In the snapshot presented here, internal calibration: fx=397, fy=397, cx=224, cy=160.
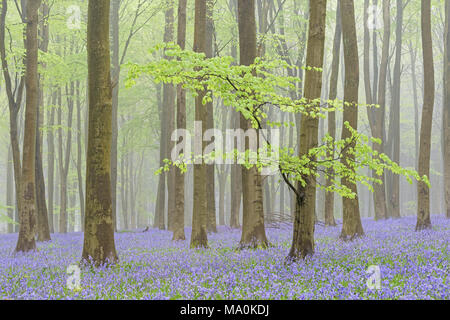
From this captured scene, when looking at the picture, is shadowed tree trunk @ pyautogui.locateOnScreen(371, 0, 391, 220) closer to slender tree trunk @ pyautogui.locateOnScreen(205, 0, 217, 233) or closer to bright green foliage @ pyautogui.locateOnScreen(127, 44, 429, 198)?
slender tree trunk @ pyautogui.locateOnScreen(205, 0, 217, 233)

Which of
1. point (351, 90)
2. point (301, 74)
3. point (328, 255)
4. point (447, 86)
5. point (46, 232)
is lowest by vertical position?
point (46, 232)

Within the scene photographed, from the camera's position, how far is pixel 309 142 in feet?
26.6

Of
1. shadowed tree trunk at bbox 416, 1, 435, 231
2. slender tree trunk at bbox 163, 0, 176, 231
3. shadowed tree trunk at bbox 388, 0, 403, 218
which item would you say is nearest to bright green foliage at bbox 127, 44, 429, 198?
shadowed tree trunk at bbox 416, 1, 435, 231

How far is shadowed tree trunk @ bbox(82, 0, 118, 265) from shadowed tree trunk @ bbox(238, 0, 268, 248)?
387 cm

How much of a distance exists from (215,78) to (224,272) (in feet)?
11.3

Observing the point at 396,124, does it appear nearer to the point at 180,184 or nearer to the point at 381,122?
the point at 381,122

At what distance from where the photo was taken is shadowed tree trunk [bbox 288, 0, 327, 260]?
316 inches

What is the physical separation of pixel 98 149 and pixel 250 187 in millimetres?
4415

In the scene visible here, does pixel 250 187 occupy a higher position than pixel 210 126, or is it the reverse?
pixel 210 126

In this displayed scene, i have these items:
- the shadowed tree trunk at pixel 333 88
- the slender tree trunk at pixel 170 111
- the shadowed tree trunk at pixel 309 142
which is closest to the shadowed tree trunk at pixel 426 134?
the shadowed tree trunk at pixel 333 88

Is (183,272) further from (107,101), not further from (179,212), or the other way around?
(179,212)

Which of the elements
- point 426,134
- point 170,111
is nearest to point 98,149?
point 426,134

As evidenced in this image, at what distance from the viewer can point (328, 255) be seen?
27.6ft

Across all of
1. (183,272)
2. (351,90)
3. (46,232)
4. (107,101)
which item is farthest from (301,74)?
(183,272)
